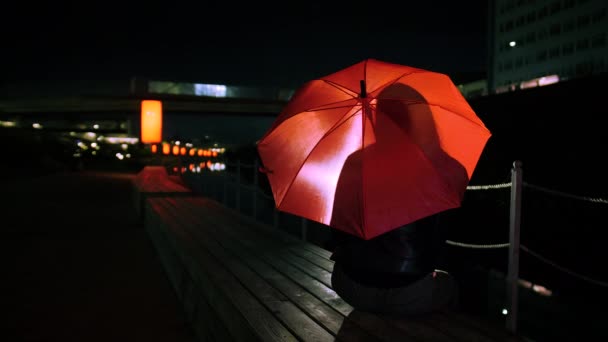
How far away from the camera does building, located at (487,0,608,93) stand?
52375mm

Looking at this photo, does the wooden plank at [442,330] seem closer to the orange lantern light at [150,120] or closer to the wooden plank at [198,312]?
the wooden plank at [198,312]

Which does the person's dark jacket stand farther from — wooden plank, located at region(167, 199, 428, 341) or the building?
the building

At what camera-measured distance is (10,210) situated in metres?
11.7

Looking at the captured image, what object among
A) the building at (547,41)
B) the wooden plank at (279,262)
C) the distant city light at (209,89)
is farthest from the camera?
the distant city light at (209,89)

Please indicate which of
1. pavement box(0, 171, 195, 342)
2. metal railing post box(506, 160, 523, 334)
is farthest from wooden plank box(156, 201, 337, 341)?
metal railing post box(506, 160, 523, 334)

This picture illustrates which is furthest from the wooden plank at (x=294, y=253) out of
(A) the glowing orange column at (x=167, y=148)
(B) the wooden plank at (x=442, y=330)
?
(A) the glowing orange column at (x=167, y=148)

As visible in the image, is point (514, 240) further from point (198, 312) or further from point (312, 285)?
point (198, 312)

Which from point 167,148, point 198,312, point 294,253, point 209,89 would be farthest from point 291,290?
point 209,89

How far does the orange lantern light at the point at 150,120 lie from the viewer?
742 inches

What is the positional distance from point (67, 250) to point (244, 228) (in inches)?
121

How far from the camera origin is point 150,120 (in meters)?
18.9

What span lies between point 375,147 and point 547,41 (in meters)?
66.8

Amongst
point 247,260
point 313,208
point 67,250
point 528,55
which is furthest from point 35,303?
point 528,55

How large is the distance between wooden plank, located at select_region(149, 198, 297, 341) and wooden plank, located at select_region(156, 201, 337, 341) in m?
0.06
